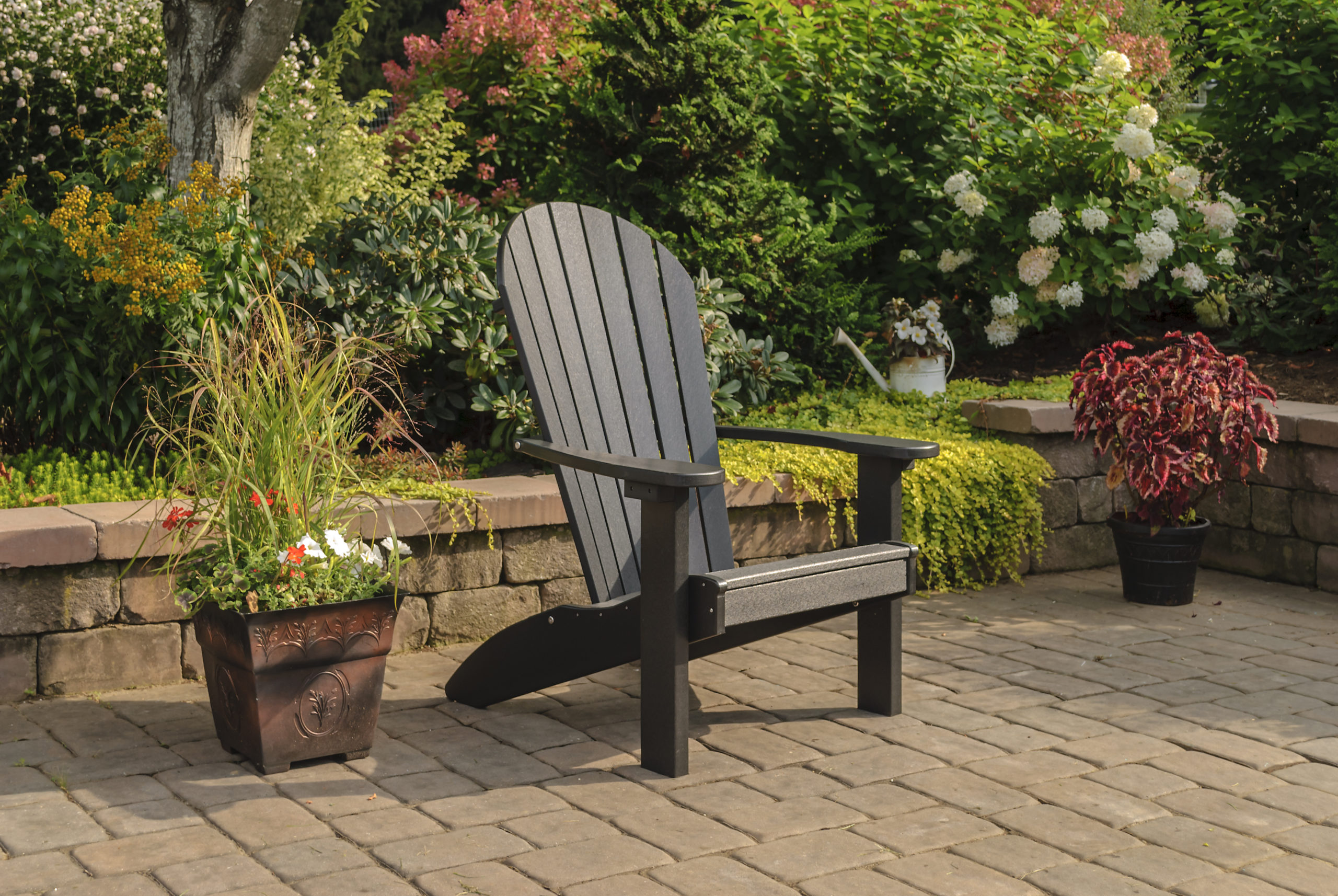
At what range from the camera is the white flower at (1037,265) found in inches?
216

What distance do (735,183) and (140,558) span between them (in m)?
2.86

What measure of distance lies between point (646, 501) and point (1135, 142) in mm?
3511

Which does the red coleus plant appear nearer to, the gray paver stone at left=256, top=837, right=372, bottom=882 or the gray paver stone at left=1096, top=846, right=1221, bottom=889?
the gray paver stone at left=1096, top=846, right=1221, bottom=889

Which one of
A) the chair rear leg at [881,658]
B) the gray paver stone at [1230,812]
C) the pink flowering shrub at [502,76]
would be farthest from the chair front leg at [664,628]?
the pink flowering shrub at [502,76]

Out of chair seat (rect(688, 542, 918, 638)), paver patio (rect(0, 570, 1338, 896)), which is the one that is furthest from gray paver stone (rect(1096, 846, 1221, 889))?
chair seat (rect(688, 542, 918, 638))

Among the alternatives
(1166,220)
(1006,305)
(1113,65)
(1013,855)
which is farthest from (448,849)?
(1113,65)

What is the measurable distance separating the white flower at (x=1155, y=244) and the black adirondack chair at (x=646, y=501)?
2628mm

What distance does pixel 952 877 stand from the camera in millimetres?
2279

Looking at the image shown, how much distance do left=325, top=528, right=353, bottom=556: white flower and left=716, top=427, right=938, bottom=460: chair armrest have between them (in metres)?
1.10

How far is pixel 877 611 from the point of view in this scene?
3.21 m

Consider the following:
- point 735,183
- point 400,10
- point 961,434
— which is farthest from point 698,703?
point 400,10

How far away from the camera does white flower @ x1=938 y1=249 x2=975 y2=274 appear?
5.68 metres

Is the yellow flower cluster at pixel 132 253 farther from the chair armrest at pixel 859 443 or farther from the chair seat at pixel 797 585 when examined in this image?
the chair seat at pixel 797 585

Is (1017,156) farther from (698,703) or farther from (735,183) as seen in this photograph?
(698,703)
